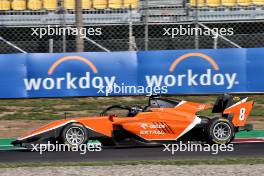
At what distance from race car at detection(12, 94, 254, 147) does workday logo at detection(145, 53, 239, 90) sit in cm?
493

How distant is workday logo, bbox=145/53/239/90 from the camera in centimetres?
1563

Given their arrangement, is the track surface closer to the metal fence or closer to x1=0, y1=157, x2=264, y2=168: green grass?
x1=0, y1=157, x2=264, y2=168: green grass

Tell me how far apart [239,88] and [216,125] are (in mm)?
5350

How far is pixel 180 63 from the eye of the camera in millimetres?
15680

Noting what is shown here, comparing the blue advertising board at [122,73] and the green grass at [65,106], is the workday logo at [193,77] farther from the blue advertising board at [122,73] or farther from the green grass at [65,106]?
the green grass at [65,106]

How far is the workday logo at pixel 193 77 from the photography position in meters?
15.6

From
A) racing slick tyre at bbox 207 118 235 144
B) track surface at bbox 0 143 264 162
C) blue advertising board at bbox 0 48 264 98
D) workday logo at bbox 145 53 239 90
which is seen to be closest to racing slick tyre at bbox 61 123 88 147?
track surface at bbox 0 143 264 162

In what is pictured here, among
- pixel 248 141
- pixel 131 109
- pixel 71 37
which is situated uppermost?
pixel 71 37

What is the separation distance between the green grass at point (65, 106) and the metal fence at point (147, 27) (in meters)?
1.36

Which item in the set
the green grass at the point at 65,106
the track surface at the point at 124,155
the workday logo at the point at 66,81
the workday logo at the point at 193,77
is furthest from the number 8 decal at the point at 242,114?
the workday logo at the point at 66,81

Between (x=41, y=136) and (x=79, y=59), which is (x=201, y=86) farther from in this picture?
(x=41, y=136)

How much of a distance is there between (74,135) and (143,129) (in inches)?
45.4

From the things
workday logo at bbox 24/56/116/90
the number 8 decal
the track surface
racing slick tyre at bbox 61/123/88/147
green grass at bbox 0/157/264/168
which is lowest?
the track surface

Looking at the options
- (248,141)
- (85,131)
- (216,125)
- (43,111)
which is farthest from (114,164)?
(43,111)
